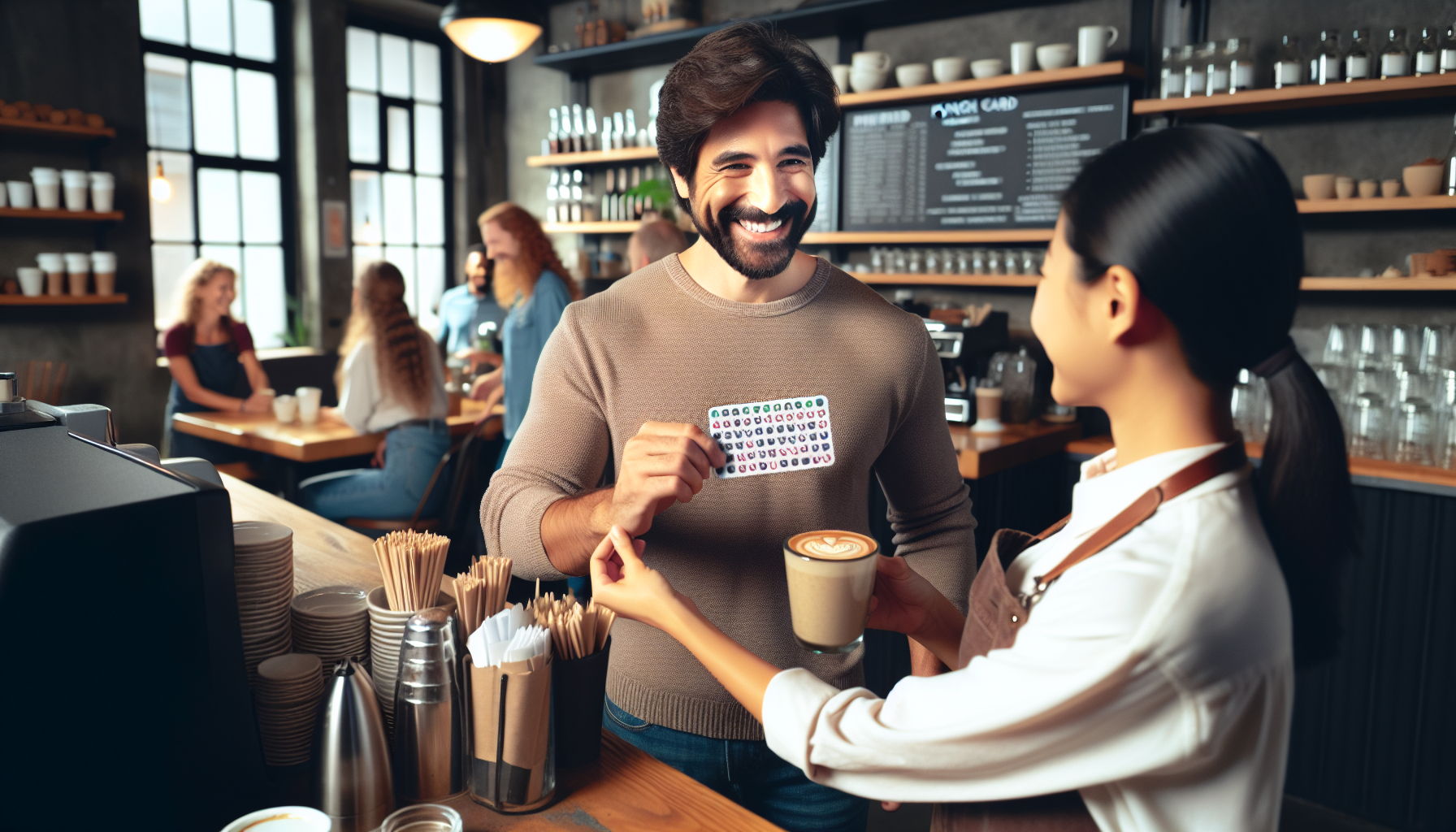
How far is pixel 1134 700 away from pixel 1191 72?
3.58 m

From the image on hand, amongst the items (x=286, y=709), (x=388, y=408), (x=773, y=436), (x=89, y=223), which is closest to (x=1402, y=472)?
(x=773, y=436)

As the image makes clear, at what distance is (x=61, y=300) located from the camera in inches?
197

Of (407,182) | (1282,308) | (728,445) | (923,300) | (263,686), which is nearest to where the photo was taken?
(1282,308)

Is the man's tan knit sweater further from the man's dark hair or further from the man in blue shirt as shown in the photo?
the man in blue shirt

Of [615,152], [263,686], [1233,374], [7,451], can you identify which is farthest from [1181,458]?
[615,152]

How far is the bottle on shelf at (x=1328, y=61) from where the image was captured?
3289 millimetres

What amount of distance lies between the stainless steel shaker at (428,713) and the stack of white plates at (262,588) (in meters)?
0.25

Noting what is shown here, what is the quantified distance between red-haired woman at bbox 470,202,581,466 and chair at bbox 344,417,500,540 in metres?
0.12

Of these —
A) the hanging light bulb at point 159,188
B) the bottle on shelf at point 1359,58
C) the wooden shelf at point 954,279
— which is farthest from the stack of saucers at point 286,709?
the hanging light bulb at point 159,188

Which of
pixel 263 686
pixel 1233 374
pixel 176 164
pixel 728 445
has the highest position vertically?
pixel 176 164

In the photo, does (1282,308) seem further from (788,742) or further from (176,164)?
(176,164)

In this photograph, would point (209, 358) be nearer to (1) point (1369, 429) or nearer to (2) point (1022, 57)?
(2) point (1022, 57)

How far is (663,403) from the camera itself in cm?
138

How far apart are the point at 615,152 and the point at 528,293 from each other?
2.15 m
